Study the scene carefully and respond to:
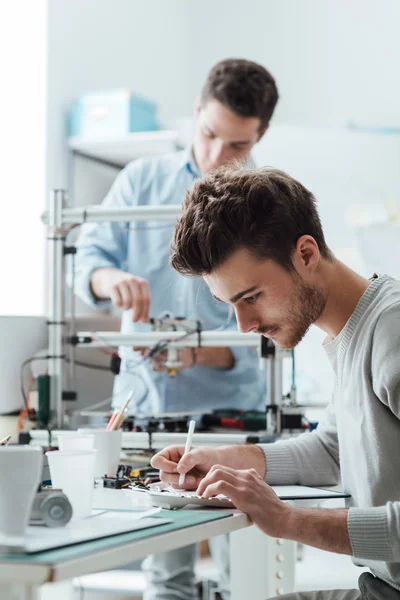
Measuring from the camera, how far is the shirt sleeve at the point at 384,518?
1080mm

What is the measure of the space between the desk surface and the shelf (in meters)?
2.35

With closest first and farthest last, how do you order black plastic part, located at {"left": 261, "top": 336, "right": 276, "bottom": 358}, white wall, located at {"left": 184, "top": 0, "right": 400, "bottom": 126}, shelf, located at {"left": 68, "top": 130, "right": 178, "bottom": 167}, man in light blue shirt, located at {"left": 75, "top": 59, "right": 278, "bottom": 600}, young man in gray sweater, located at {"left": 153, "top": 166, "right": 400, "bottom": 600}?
young man in gray sweater, located at {"left": 153, "top": 166, "right": 400, "bottom": 600} < black plastic part, located at {"left": 261, "top": 336, "right": 276, "bottom": 358} < man in light blue shirt, located at {"left": 75, "top": 59, "right": 278, "bottom": 600} < shelf, located at {"left": 68, "top": 130, "right": 178, "bottom": 167} < white wall, located at {"left": 184, "top": 0, "right": 400, "bottom": 126}

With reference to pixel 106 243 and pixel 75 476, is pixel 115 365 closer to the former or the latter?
pixel 106 243

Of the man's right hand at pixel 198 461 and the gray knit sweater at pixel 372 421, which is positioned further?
the man's right hand at pixel 198 461

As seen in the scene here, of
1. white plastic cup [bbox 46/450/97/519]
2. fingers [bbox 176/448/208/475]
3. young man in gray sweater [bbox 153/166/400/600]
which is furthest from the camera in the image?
fingers [bbox 176/448/208/475]

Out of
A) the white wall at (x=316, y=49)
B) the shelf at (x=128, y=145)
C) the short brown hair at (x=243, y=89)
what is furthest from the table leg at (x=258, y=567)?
the white wall at (x=316, y=49)

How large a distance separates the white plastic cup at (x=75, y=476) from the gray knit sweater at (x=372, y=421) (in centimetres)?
35

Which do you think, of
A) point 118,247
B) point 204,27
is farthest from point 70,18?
point 118,247

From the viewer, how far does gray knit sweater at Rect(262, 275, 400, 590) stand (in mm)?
1087

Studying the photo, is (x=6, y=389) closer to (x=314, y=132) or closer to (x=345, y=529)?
(x=345, y=529)

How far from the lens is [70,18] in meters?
3.51

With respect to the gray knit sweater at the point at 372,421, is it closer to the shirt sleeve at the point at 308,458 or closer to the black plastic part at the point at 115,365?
the shirt sleeve at the point at 308,458

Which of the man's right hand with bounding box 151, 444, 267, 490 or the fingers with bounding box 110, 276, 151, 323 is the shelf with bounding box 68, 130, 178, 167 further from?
the man's right hand with bounding box 151, 444, 267, 490

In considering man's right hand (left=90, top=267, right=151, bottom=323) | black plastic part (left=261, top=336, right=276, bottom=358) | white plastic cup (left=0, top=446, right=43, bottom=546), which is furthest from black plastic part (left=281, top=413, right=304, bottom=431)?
white plastic cup (left=0, top=446, right=43, bottom=546)
